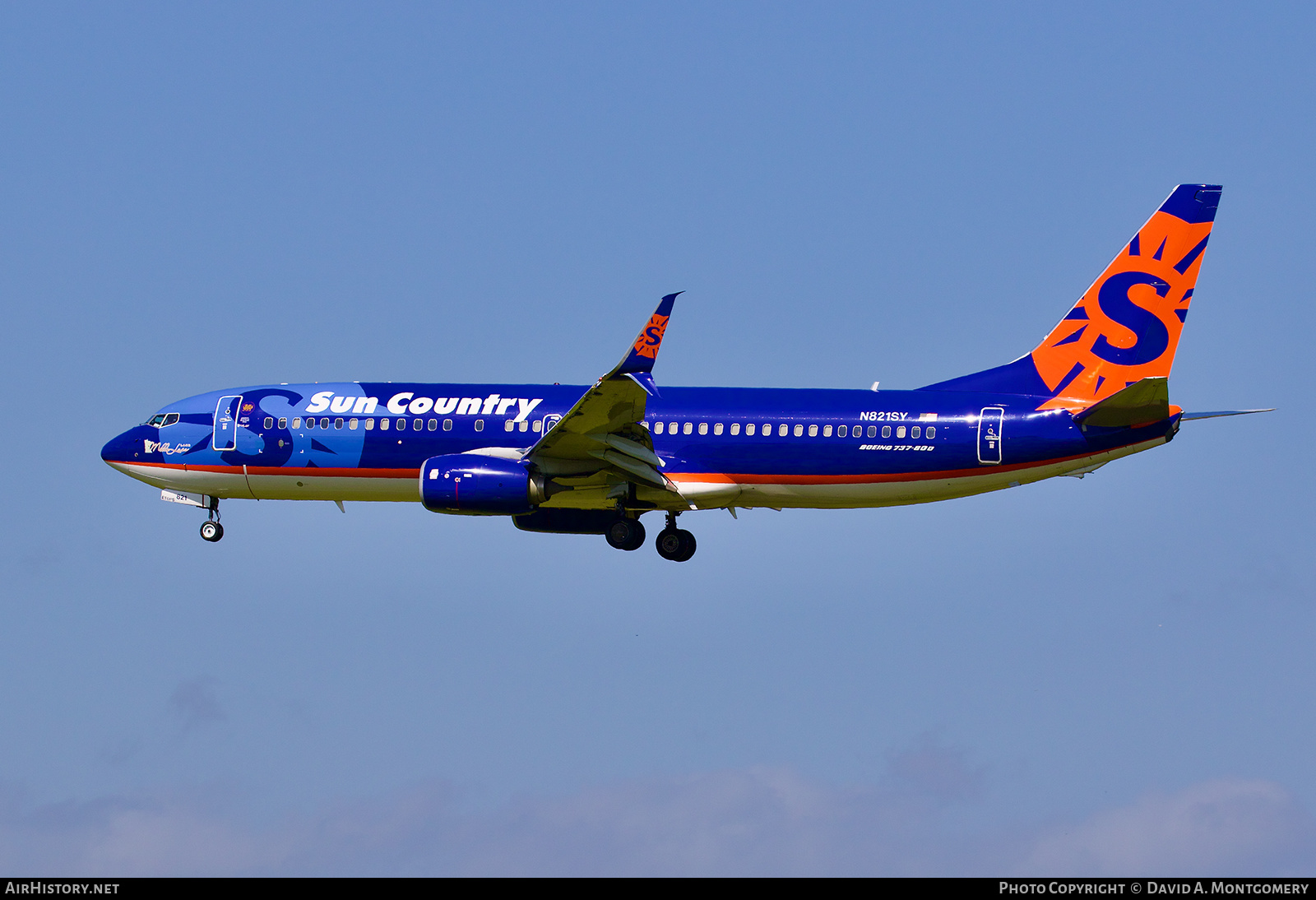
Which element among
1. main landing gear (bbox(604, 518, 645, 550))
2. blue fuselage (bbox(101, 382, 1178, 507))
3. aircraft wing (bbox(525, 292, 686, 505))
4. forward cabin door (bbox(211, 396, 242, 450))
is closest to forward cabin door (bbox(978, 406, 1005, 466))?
blue fuselage (bbox(101, 382, 1178, 507))

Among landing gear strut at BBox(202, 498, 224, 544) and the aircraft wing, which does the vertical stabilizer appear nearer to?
the aircraft wing

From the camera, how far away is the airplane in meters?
54.2

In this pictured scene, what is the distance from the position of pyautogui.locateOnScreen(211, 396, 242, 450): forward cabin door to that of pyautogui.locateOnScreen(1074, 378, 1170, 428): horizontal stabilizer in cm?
2546

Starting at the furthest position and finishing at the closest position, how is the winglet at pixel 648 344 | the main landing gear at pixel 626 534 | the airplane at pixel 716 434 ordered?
the main landing gear at pixel 626 534 → the airplane at pixel 716 434 → the winglet at pixel 648 344

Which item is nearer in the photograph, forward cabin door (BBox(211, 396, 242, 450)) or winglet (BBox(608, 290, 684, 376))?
winglet (BBox(608, 290, 684, 376))

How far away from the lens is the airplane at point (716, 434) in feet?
178

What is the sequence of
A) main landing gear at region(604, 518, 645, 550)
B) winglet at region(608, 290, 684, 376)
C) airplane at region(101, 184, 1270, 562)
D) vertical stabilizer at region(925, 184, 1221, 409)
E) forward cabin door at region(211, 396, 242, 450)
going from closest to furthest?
winglet at region(608, 290, 684, 376), airplane at region(101, 184, 1270, 562), vertical stabilizer at region(925, 184, 1221, 409), main landing gear at region(604, 518, 645, 550), forward cabin door at region(211, 396, 242, 450)

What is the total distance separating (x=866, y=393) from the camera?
5653 centimetres

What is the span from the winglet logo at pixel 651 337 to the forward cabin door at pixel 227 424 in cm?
1451

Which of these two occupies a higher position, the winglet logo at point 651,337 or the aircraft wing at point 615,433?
the winglet logo at point 651,337

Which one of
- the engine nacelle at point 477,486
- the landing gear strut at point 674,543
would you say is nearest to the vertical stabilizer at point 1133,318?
the landing gear strut at point 674,543

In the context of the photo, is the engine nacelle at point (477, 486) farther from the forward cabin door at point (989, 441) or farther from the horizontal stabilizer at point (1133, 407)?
the horizontal stabilizer at point (1133, 407)
